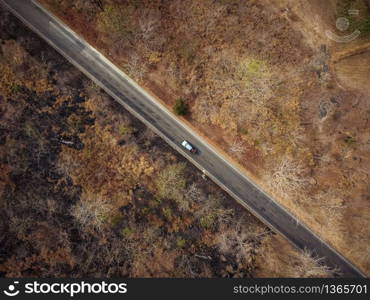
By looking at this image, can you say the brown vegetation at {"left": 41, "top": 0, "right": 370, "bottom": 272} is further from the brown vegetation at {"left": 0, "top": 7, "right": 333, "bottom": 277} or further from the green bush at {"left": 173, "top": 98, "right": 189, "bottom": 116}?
the brown vegetation at {"left": 0, "top": 7, "right": 333, "bottom": 277}

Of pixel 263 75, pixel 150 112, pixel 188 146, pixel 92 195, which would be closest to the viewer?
pixel 92 195

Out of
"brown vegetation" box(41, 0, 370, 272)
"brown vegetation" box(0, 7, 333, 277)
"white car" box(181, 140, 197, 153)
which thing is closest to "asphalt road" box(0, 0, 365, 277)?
"white car" box(181, 140, 197, 153)

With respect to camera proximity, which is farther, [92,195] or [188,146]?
[188,146]

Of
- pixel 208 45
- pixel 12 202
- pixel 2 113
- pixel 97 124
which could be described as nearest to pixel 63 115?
pixel 97 124

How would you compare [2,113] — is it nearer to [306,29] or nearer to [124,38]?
[124,38]

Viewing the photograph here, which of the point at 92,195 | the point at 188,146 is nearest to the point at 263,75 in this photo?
the point at 188,146

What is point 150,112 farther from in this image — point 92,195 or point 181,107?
point 92,195

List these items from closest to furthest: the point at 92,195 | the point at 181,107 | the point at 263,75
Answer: the point at 92,195 < the point at 181,107 < the point at 263,75
